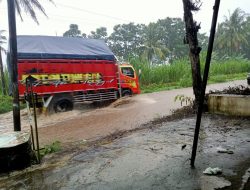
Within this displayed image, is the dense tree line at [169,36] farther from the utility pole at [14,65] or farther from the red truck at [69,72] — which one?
the utility pole at [14,65]

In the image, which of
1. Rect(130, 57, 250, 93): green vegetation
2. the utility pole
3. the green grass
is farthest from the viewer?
Rect(130, 57, 250, 93): green vegetation

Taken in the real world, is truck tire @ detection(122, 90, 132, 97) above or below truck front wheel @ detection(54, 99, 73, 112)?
above

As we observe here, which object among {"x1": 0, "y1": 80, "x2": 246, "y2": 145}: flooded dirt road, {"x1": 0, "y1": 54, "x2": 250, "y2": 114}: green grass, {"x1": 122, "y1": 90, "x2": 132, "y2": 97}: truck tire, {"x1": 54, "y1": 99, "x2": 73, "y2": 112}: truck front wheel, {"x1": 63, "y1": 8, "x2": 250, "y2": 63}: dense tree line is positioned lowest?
{"x1": 0, "y1": 80, "x2": 246, "y2": 145}: flooded dirt road

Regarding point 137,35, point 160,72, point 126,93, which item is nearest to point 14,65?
point 126,93

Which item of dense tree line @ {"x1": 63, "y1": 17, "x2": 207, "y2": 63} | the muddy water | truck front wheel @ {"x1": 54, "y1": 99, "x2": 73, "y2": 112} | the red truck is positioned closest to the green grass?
the red truck

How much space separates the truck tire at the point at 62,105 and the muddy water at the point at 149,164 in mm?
8628

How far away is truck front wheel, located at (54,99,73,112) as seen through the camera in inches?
581

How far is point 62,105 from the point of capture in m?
15.1

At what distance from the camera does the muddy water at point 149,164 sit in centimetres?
412

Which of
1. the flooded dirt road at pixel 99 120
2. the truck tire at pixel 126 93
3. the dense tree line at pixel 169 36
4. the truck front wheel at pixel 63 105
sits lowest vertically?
the flooded dirt road at pixel 99 120

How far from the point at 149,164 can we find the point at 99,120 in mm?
7470

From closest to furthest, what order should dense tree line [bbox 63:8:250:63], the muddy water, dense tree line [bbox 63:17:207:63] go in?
1. the muddy water
2. dense tree line [bbox 63:8:250:63]
3. dense tree line [bbox 63:17:207:63]

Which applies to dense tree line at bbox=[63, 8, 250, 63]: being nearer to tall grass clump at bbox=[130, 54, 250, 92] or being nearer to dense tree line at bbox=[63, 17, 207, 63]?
dense tree line at bbox=[63, 17, 207, 63]

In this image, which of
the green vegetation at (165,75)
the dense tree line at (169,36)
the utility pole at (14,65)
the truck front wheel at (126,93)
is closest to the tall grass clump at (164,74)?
the green vegetation at (165,75)
